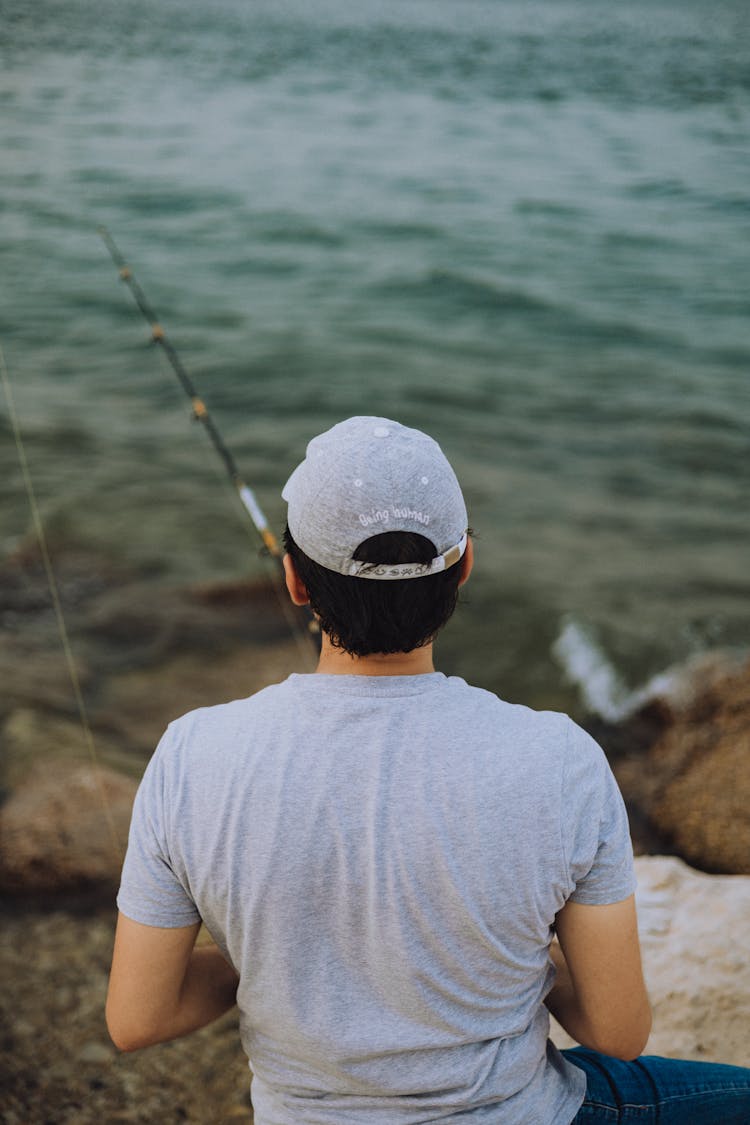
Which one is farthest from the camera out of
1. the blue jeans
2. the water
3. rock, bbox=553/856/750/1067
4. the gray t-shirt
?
the water

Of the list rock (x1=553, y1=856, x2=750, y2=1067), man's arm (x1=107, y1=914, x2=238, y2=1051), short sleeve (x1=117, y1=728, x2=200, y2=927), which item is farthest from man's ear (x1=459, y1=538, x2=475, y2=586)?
rock (x1=553, y1=856, x2=750, y2=1067)

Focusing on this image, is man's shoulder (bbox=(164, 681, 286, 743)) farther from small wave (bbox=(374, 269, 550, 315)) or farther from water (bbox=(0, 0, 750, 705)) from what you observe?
small wave (bbox=(374, 269, 550, 315))

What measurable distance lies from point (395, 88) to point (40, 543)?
46.7 ft

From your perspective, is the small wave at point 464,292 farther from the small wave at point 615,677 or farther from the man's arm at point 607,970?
the man's arm at point 607,970

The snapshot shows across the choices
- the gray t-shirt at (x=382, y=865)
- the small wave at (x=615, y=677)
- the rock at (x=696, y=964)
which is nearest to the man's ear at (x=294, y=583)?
the gray t-shirt at (x=382, y=865)

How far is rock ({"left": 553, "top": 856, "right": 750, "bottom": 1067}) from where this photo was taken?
7.38 ft

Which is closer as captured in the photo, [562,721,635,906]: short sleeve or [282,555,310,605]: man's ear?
[562,721,635,906]: short sleeve

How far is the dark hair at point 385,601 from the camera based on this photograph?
119cm

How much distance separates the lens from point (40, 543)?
5.50m

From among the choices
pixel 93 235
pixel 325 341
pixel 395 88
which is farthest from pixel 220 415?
pixel 395 88

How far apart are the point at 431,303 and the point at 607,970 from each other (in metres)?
9.00

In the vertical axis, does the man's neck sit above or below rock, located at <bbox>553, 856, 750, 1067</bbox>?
above

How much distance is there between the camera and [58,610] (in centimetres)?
477

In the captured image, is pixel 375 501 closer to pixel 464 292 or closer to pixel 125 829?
pixel 125 829
